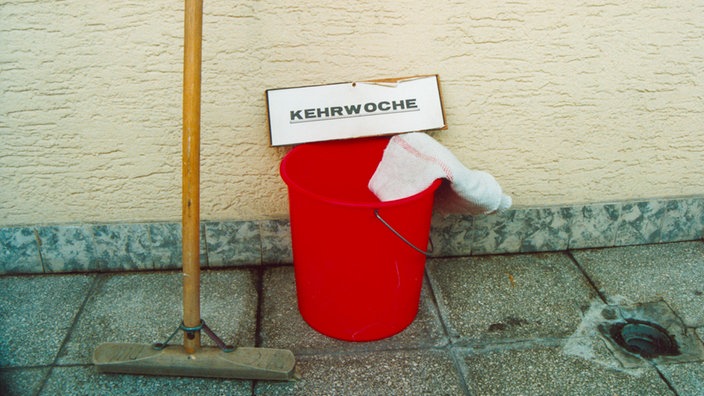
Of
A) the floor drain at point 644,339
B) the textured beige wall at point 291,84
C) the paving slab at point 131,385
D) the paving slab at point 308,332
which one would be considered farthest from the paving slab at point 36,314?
the floor drain at point 644,339

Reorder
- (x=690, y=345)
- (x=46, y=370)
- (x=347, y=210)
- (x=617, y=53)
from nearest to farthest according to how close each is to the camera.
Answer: (x=347, y=210)
(x=46, y=370)
(x=690, y=345)
(x=617, y=53)

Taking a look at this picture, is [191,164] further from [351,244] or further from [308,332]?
[308,332]

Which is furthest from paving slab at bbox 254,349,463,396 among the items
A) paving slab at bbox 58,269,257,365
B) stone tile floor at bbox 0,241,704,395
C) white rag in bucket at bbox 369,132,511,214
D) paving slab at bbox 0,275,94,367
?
paving slab at bbox 0,275,94,367

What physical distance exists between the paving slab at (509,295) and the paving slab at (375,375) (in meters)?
0.18

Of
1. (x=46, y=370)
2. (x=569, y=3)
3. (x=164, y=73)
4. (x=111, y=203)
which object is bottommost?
(x=46, y=370)

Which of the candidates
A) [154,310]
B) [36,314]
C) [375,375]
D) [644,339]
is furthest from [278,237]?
[644,339]

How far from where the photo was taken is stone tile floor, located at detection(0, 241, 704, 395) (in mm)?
1982

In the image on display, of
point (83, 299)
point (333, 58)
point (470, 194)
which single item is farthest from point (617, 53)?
point (83, 299)

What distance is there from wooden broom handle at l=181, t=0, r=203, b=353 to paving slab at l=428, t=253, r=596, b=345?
3.28 feet

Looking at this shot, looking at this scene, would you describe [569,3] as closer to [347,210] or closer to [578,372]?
[347,210]

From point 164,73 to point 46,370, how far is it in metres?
1.17

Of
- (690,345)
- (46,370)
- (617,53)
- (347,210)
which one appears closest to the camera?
(347,210)

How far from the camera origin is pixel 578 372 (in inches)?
80.6

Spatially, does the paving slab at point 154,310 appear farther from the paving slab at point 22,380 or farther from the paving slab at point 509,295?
the paving slab at point 509,295
